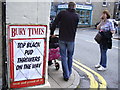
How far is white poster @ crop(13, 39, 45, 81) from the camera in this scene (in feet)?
9.71

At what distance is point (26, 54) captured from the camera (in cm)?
303

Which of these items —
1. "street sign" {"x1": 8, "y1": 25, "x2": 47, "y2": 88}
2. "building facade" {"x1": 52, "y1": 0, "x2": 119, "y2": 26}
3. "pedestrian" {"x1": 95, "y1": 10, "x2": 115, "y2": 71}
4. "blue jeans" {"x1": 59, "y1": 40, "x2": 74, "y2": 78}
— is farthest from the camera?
"building facade" {"x1": 52, "y1": 0, "x2": 119, "y2": 26}

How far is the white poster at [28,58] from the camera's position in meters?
2.96

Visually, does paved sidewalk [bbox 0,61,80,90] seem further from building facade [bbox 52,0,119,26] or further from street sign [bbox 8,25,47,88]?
building facade [bbox 52,0,119,26]

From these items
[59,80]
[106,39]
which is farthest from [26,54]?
[106,39]

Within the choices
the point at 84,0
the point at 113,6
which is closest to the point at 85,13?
the point at 84,0

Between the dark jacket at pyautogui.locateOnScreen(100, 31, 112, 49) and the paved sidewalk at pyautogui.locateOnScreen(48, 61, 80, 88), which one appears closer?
the paved sidewalk at pyautogui.locateOnScreen(48, 61, 80, 88)

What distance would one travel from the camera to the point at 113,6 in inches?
1384

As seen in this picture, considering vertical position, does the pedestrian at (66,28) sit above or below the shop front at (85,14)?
below

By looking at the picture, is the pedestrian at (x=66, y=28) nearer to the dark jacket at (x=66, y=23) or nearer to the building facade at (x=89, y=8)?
the dark jacket at (x=66, y=23)

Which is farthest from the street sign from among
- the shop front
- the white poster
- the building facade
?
the shop front

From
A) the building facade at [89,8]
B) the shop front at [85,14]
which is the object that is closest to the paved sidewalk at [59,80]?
the building facade at [89,8]

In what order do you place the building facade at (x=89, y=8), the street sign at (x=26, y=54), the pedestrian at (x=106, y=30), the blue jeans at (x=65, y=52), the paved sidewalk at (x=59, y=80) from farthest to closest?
the building facade at (x=89, y=8)
the pedestrian at (x=106, y=30)
the blue jeans at (x=65, y=52)
the paved sidewalk at (x=59, y=80)
the street sign at (x=26, y=54)

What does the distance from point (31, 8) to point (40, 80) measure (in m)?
1.26
